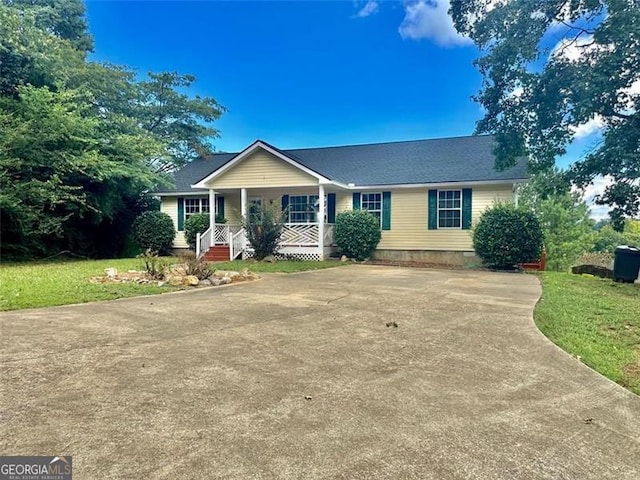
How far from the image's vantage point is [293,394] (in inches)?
125

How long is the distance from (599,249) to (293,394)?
108 feet

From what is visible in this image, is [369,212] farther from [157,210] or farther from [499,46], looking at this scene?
[157,210]

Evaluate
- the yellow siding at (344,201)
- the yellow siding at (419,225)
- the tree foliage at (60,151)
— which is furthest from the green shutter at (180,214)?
the yellow siding at (419,225)

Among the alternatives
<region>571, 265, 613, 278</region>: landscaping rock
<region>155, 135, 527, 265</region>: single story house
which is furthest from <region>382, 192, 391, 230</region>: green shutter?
<region>571, 265, 613, 278</region>: landscaping rock

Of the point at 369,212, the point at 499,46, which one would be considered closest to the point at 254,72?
the point at 369,212

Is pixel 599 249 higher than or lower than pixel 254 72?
lower

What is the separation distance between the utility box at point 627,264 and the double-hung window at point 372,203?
807 cm

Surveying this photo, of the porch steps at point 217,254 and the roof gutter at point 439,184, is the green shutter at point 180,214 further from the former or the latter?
the roof gutter at point 439,184

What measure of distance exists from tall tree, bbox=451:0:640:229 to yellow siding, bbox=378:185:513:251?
9.72 feet

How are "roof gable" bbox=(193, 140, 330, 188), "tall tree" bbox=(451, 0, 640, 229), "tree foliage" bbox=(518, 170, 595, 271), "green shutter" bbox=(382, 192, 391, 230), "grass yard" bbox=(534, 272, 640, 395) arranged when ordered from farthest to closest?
1. "tree foliage" bbox=(518, 170, 595, 271)
2. "green shutter" bbox=(382, 192, 391, 230)
3. "roof gable" bbox=(193, 140, 330, 188)
4. "tall tree" bbox=(451, 0, 640, 229)
5. "grass yard" bbox=(534, 272, 640, 395)

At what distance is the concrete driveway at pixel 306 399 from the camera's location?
7.41ft

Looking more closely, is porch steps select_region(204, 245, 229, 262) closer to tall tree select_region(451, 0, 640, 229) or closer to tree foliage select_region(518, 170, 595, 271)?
tall tree select_region(451, 0, 640, 229)

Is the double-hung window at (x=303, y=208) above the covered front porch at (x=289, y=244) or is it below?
above

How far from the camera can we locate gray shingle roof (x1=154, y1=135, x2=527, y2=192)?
15.3m
